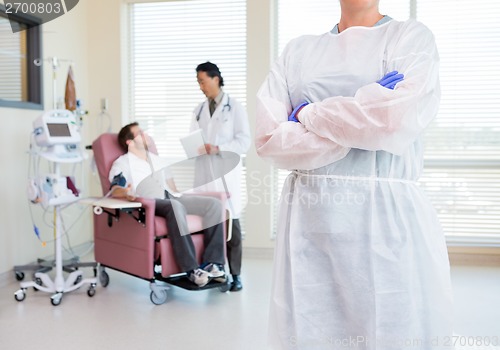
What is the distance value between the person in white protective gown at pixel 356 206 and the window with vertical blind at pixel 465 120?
3297 mm

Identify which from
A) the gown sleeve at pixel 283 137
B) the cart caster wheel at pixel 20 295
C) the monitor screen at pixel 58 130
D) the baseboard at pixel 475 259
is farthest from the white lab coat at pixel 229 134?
the gown sleeve at pixel 283 137

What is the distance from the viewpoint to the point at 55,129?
12.1ft

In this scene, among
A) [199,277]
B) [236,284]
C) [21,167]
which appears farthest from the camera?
[21,167]

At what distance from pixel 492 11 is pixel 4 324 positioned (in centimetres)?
422

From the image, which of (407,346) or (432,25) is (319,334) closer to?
(407,346)

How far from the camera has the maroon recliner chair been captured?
11.6ft

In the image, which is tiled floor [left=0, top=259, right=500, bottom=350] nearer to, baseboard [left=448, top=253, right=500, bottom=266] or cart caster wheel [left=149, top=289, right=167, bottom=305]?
cart caster wheel [left=149, top=289, right=167, bottom=305]

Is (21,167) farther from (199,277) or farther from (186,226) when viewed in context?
(199,277)

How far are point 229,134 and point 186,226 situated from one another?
2.51ft

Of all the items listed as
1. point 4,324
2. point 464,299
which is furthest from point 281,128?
point 464,299

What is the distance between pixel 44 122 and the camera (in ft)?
12.0

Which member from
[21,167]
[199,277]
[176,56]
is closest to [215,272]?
[199,277]

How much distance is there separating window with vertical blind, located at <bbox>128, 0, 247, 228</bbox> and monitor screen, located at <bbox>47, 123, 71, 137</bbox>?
129 cm

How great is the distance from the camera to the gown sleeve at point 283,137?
1505mm
